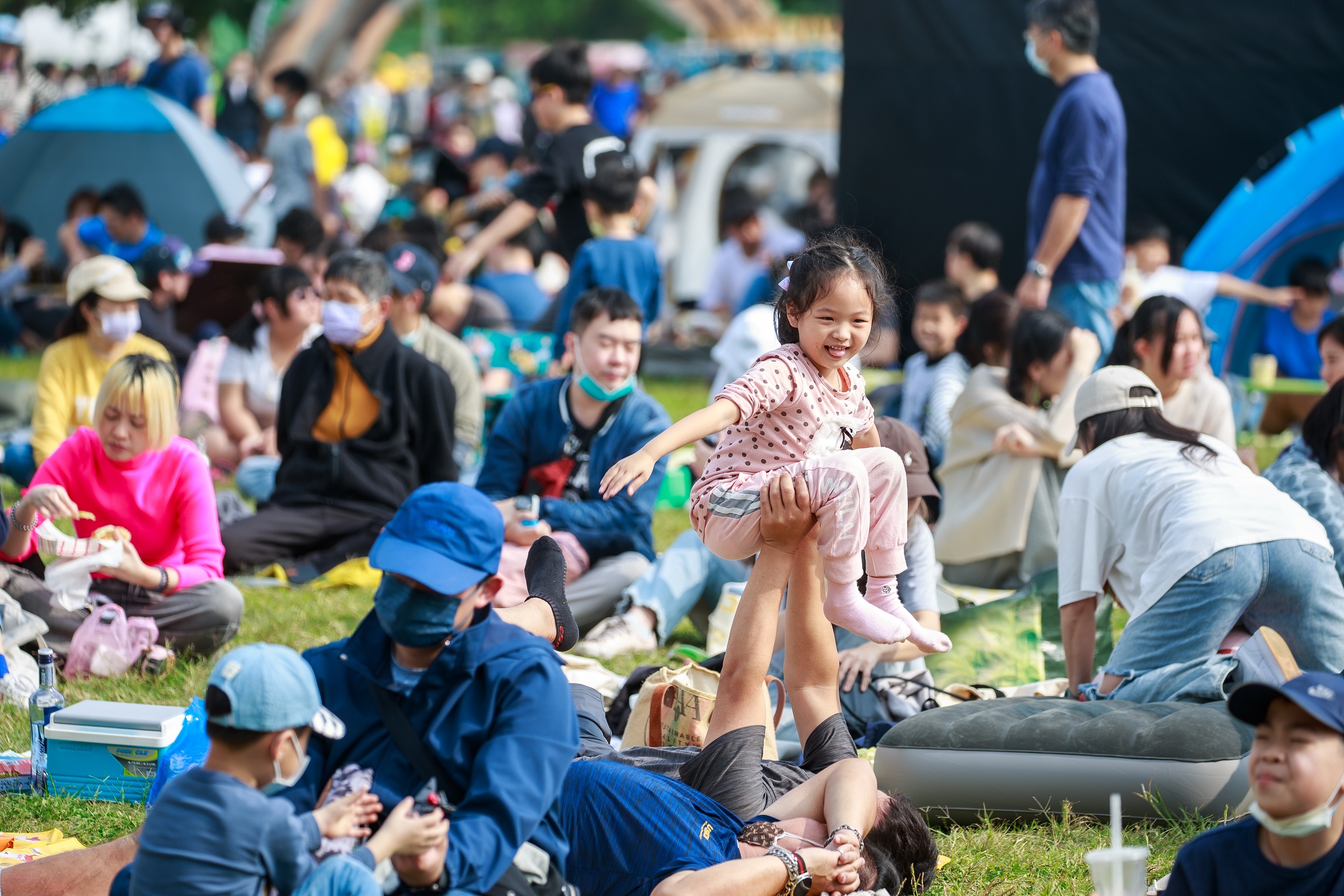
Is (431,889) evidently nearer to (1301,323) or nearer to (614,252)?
(614,252)

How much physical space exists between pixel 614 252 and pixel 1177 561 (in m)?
3.76

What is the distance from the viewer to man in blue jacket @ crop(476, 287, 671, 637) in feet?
18.5

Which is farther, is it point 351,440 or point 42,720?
point 351,440

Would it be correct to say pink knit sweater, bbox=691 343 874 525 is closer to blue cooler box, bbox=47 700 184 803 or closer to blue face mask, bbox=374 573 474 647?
blue face mask, bbox=374 573 474 647

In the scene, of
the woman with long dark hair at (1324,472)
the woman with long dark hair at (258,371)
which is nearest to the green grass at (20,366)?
the woman with long dark hair at (258,371)

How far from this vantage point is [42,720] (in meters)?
3.98

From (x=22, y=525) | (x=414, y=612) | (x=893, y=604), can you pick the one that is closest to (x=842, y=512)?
(x=893, y=604)

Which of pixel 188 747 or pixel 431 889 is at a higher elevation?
pixel 431 889

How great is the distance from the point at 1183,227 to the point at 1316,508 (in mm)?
6312

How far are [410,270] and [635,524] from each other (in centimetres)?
254

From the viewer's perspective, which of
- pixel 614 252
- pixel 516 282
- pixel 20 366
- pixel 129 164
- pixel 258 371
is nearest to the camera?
pixel 614 252

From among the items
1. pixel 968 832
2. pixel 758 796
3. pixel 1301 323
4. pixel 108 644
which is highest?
pixel 1301 323

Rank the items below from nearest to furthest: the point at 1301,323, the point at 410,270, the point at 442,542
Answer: the point at 442,542 < the point at 410,270 < the point at 1301,323

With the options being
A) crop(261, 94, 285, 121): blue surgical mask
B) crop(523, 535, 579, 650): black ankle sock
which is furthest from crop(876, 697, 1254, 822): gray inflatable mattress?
crop(261, 94, 285, 121): blue surgical mask
